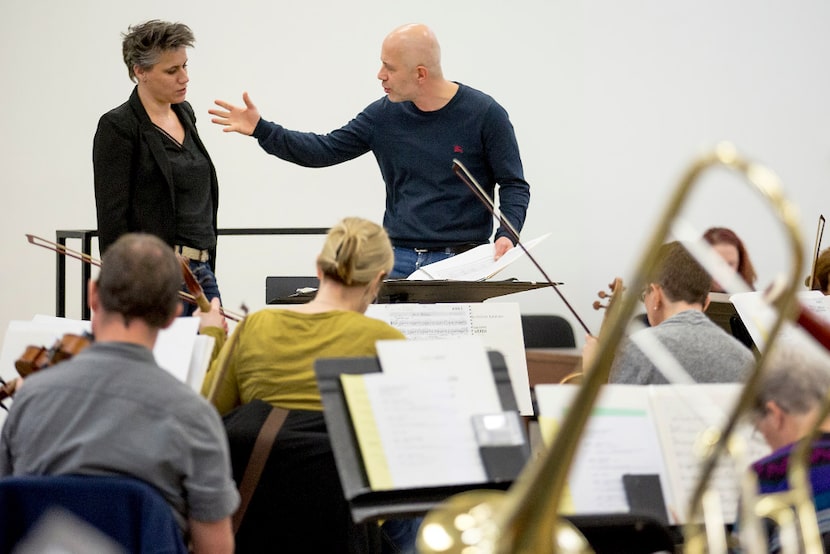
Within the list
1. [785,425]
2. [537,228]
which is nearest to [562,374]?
[537,228]

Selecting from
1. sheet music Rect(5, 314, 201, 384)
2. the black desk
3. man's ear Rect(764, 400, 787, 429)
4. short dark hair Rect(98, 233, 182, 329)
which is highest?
short dark hair Rect(98, 233, 182, 329)

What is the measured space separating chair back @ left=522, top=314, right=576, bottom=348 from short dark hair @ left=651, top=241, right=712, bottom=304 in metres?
2.06

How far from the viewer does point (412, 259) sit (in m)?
3.57

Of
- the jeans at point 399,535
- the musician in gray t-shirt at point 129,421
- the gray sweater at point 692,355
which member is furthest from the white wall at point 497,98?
the musician in gray t-shirt at point 129,421

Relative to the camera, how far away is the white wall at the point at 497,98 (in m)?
5.37

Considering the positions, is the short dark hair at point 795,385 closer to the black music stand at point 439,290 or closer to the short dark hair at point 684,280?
the short dark hair at point 684,280

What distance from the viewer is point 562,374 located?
429cm

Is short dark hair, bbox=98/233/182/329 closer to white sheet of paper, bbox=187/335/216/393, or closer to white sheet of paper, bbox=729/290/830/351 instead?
white sheet of paper, bbox=187/335/216/393

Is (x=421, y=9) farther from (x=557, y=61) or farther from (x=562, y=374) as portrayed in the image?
(x=562, y=374)

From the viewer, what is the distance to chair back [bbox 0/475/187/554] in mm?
1411

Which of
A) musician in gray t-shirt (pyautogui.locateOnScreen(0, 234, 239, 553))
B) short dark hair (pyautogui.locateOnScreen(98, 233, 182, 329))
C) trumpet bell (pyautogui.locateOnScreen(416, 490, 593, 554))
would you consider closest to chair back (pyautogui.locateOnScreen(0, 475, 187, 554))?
musician in gray t-shirt (pyautogui.locateOnScreen(0, 234, 239, 553))

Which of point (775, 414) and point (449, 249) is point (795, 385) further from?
point (449, 249)

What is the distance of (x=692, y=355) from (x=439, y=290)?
83 centimetres

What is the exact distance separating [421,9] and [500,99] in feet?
2.02
